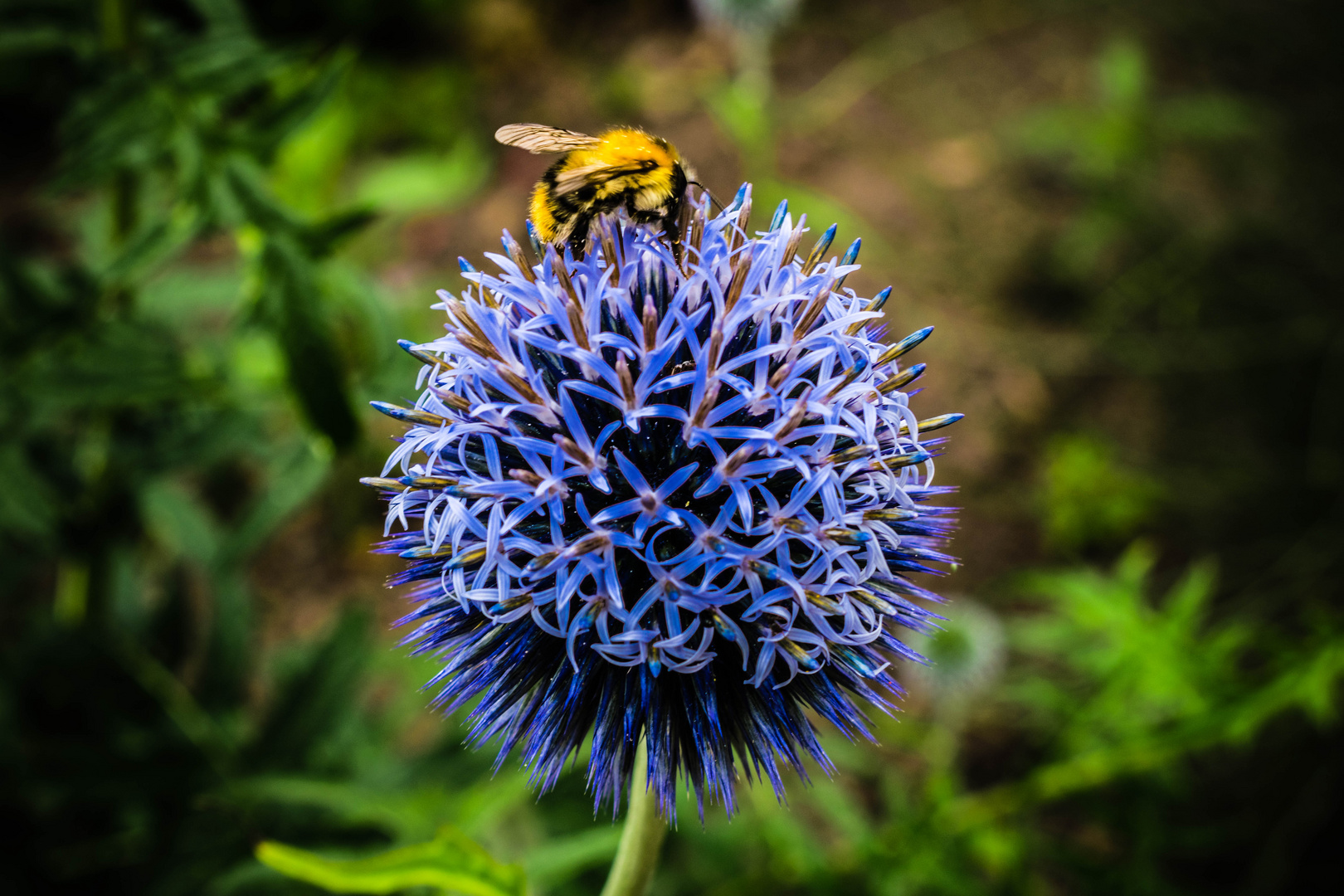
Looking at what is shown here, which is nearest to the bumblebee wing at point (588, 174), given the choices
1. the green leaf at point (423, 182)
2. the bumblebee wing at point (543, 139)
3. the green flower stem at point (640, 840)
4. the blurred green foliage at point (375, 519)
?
the bumblebee wing at point (543, 139)

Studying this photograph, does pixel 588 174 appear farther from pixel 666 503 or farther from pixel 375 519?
pixel 375 519

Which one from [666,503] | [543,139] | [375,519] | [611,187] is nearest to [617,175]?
[611,187]

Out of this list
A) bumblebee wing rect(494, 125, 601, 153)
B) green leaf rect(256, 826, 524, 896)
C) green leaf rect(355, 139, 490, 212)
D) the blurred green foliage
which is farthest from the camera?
green leaf rect(355, 139, 490, 212)

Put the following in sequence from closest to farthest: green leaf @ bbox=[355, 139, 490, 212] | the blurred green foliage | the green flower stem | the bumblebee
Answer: the green flower stem < the bumblebee < the blurred green foliage < green leaf @ bbox=[355, 139, 490, 212]

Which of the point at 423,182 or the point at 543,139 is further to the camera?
the point at 423,182

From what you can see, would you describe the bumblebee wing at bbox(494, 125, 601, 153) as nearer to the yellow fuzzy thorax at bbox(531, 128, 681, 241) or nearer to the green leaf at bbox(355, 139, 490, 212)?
the yellow fuzzy thorax at bbox(531, 128, 681, 241)

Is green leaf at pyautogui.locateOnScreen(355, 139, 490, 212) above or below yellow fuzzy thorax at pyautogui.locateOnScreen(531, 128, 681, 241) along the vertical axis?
above

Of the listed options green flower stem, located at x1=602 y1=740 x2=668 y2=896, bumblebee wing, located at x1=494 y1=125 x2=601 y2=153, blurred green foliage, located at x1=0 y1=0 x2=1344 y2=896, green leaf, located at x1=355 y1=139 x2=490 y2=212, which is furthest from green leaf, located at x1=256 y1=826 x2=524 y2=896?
green leaf, located at x1=355 y1=139 x2=490 y2=212
